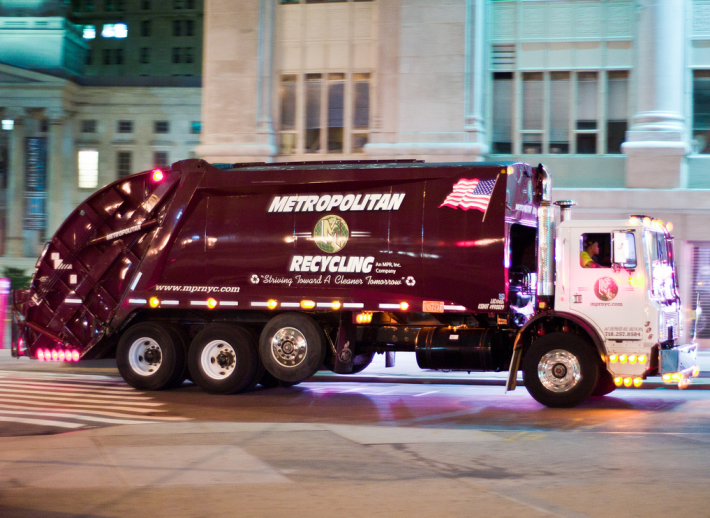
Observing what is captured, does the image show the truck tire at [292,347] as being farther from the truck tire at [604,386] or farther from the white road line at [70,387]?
the truck tire at [604,386]

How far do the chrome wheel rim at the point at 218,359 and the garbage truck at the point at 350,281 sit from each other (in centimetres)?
2

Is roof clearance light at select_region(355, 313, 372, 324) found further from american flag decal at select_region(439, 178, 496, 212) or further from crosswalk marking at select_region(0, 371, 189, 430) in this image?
crosswalk marking at select_region(0, 371, 189, 430)

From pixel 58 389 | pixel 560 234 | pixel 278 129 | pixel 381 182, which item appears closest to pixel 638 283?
pixel 560 234

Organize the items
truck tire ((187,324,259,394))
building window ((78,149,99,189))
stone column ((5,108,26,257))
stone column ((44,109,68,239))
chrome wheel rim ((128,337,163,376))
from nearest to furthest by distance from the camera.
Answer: truck tire ((187,324,259,394))
chrome wheel rim ((128,337,163,376))
stone column ((44,109,68,239))
stone column ((5,108,26,257))
building window ((78,149,99,189))

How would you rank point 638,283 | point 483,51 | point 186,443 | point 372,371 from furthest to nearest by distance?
point 483,51
point 372,371
point 638,283
point 186,443

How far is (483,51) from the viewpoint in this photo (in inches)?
922

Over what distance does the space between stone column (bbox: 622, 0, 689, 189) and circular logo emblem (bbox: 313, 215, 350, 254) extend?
1083cm

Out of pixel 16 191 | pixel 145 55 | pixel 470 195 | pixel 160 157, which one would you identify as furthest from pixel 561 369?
pixel 145 55

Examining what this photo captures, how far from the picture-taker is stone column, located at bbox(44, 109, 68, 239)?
213ft

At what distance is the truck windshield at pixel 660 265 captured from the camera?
12.7 m

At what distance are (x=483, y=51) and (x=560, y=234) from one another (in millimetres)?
11547

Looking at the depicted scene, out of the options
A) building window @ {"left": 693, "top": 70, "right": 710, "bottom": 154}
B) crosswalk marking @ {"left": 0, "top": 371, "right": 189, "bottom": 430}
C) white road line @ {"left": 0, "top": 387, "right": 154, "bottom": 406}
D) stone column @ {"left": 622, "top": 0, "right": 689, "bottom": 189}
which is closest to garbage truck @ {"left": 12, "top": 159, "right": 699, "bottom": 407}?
crosswalk marking @ {"left": 0, "top": 371, "right": 189, "bottom": 430}

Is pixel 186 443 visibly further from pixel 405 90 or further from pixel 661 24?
pixel 661 24

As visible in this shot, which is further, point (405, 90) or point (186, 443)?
point (405, 90)
